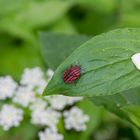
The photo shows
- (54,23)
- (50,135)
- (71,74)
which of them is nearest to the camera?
(71,74)

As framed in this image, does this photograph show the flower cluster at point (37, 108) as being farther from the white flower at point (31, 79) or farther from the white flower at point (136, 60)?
the white flower at point (136, 60)

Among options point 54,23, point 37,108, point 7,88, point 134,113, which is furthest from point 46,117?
point 54,23

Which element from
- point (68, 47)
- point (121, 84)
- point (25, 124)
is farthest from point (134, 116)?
point (25, 124)

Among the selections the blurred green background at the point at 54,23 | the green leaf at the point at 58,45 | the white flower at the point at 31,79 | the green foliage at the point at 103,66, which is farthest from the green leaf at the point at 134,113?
the blurred green background at the point at 54,23

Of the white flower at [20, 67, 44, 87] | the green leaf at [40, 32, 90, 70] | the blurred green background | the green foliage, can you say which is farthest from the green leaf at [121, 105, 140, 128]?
the blurred green background

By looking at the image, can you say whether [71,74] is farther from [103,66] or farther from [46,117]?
[46,117]

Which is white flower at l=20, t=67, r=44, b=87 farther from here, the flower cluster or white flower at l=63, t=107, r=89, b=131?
white flower at l=63, t=107, r=89, b=131
